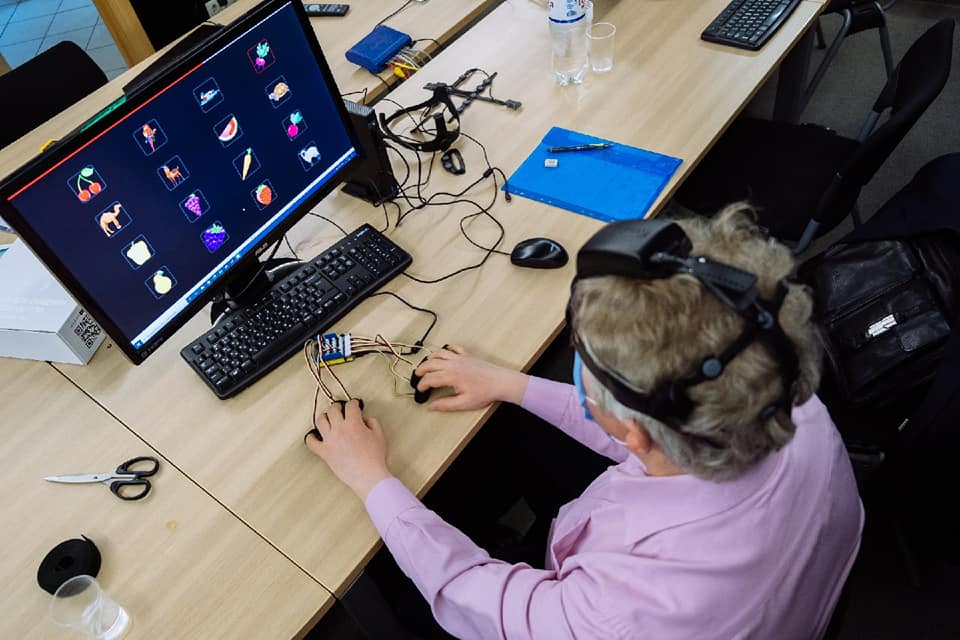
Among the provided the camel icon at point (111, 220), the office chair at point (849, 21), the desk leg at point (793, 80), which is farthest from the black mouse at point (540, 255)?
the office chair at point (849, 21)

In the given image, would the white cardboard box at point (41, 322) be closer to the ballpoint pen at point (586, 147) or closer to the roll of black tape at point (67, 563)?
the roll of black tape at point (67, 563)

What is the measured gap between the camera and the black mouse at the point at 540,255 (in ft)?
4.24

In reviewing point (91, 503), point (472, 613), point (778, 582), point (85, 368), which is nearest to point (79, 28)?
point (85, 368)

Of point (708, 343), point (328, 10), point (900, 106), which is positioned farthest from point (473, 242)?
point (328, 10)

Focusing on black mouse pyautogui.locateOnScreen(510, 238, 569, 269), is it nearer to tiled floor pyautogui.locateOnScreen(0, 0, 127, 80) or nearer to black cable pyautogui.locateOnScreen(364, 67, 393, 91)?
black cable pyautogui.locateOnScreen(364, 67, 393, 91)

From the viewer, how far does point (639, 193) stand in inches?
55.3

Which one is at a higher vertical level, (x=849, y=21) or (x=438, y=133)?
(x=438, y=133)

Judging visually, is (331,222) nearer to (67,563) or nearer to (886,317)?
(67,563)

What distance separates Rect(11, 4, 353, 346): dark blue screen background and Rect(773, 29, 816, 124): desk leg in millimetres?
1662

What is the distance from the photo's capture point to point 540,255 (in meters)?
1.30

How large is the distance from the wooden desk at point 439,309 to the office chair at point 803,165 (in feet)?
0.96

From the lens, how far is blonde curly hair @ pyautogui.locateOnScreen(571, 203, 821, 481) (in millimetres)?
627

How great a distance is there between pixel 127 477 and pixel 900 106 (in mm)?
1833

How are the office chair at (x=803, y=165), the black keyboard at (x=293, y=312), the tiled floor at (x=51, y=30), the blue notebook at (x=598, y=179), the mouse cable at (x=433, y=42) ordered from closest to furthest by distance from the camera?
the black keyboard at (x=293, y=312), the blue notebook at (x=598, y=179), the office chair at (x=803, y=165), the mouse cable at (x=433, y=42), the tiled floor at (x=51, y=30)
